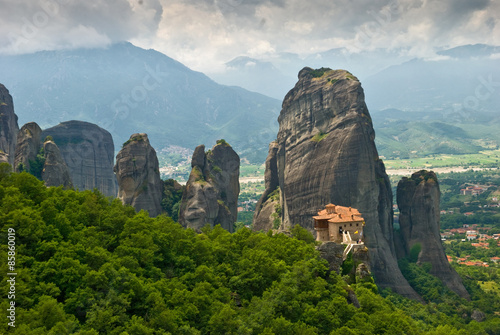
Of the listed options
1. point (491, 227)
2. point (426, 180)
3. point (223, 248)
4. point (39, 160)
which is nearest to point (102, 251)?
point (223, 248)

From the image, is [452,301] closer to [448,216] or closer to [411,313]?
[411,313]

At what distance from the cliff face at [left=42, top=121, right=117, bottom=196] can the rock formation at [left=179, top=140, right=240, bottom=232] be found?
37.1 meters

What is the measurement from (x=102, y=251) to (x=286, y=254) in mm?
16850

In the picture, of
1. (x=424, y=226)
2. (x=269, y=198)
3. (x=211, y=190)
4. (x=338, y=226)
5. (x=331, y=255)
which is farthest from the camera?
(x=269, y=198)

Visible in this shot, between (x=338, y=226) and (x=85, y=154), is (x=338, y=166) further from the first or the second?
(x=85, y=154)

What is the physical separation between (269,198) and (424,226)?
2852cm

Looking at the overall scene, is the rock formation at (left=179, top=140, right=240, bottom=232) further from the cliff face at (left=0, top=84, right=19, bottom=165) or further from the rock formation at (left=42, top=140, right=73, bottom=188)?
the cliff face at (left=0, top=84, right=19, bottom=165)

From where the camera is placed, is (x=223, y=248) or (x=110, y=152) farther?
(x=110, y=152)

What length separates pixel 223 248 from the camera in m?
48.6

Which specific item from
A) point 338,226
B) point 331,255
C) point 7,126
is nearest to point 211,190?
point 338,226

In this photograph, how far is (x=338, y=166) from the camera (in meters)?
81.6

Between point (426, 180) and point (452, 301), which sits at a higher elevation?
point (426, 180)

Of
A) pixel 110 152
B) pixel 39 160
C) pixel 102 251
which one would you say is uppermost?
pixel 110 152

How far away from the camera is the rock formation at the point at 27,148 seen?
85056 mm
